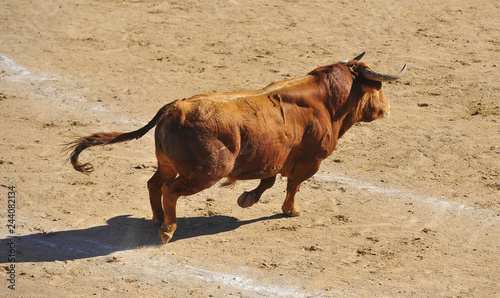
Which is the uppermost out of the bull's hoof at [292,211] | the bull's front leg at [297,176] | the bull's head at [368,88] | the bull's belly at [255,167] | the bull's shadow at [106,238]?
the bull's head at [368,88]

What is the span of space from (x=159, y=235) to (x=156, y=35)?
8.43m

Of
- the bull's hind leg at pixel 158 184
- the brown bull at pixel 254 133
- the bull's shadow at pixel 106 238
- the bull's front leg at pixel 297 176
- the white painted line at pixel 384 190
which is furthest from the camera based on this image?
the white painted line at pixel 384 190

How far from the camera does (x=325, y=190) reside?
10.2 meters

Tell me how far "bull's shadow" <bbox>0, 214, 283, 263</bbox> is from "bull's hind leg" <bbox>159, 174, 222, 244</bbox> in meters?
0.31

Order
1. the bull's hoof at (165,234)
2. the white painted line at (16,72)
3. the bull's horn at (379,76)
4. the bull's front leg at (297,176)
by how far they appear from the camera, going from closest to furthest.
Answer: the bull's hoof at (165,234) → the bull's front leg at (297,176) → the bull's horn at (379,76) → the white painted line at (16,72)

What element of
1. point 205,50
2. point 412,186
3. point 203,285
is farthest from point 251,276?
point 205,50

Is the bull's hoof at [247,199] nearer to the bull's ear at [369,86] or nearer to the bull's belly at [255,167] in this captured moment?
the bull's belly at [255,167]

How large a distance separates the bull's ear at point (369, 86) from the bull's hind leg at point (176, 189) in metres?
2.52

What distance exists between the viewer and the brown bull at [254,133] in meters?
7.87

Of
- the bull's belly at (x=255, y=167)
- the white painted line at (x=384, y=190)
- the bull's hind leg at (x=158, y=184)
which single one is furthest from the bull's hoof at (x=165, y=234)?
the white painted line at (x=384, y=190)

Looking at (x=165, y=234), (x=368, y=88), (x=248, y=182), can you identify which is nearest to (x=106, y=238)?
(x=165, y=234)

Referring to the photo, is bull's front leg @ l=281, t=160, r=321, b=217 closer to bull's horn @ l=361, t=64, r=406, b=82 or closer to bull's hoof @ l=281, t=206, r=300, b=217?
bull's hoof @ l=281, t=206, r=300, b=217

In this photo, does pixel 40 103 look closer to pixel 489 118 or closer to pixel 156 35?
pixel 156 35

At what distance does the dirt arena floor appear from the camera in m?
7.88
